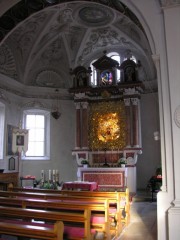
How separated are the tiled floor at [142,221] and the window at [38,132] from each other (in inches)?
207

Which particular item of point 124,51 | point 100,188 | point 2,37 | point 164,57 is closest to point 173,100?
point 164,57

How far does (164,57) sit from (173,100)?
90cm

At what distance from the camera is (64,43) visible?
1356 cm

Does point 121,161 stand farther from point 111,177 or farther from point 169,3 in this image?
point 169,3

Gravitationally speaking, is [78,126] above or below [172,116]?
above

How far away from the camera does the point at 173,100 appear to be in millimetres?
5148

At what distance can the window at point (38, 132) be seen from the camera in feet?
44.6

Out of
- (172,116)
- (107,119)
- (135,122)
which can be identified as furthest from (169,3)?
(107,119)

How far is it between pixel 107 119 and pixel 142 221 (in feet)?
22.1

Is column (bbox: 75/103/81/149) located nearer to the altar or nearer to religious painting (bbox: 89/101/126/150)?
religious painting (bbox: 89/101/126/150)

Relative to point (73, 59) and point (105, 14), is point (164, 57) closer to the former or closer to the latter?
point (105, 14)

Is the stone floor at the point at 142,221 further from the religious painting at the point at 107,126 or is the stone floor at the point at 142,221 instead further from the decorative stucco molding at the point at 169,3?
the decorative stucco molding at the point at 169,3

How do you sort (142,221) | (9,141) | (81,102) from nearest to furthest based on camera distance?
(142,221) < (9,141) < (81,102)

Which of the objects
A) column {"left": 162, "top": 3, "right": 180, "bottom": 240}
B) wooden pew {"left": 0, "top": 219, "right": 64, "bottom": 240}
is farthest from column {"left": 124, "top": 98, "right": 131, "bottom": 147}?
wooden pew {"left": 0, "top": 219, "right": 64, "bottom": 240}
